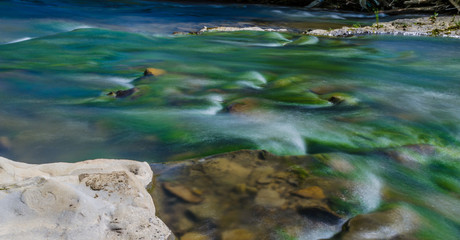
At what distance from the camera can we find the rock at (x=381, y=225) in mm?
2400

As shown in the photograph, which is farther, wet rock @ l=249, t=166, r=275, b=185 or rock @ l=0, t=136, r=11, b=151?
rock @ l=0, t=136, r=11, b=151

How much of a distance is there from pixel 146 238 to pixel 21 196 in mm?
675

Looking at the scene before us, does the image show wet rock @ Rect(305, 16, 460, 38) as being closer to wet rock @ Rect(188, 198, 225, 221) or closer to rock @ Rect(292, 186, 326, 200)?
rock @ Rect(292, 186, 326, 200)

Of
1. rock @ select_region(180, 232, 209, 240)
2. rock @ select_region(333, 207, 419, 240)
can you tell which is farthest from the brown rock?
rock @ select_region(333, 207, 419, 240)

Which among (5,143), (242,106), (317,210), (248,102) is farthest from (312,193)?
(5,143)

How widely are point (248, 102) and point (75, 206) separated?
289 centimetres

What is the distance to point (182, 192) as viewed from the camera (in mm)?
2795

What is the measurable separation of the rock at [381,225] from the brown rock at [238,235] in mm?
487

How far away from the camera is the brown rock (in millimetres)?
2383

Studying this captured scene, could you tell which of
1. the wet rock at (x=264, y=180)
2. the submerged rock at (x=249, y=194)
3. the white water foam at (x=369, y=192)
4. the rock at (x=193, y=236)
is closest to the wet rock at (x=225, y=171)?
the submerged rock at (x=249, y=194)

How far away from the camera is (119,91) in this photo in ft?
17.9

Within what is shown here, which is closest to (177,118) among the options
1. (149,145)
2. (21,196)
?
(149,145)

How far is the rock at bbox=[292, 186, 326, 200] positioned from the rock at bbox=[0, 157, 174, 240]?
94 cm

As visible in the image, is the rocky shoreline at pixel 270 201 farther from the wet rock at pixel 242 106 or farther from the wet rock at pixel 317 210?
the wet rock at pixel 242 106
